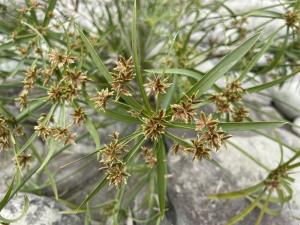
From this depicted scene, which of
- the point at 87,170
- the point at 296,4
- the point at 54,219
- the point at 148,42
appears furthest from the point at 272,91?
the point at 54,219

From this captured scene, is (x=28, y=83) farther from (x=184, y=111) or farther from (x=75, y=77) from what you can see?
(x=184, y=111)

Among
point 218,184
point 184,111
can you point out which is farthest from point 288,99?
point 184,111

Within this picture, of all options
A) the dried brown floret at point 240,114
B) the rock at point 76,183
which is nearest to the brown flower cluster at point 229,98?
the dried brown floret at point 240,114

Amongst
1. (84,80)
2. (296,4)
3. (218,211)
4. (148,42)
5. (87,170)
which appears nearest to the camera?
(84,80)

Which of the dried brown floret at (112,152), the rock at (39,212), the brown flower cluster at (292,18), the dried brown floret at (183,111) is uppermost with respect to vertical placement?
the brown flower cluster at (292,18)

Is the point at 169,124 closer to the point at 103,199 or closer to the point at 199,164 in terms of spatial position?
the point at 199,164

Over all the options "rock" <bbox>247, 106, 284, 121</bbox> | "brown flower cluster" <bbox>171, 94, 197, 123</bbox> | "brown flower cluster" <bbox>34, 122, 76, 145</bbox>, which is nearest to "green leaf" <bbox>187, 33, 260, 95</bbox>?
"brown flower cluster" <bbox>171, 94, 197, 123</bbox>

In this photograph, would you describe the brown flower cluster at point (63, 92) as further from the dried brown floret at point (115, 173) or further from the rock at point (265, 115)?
the rock at point (265, 115)
